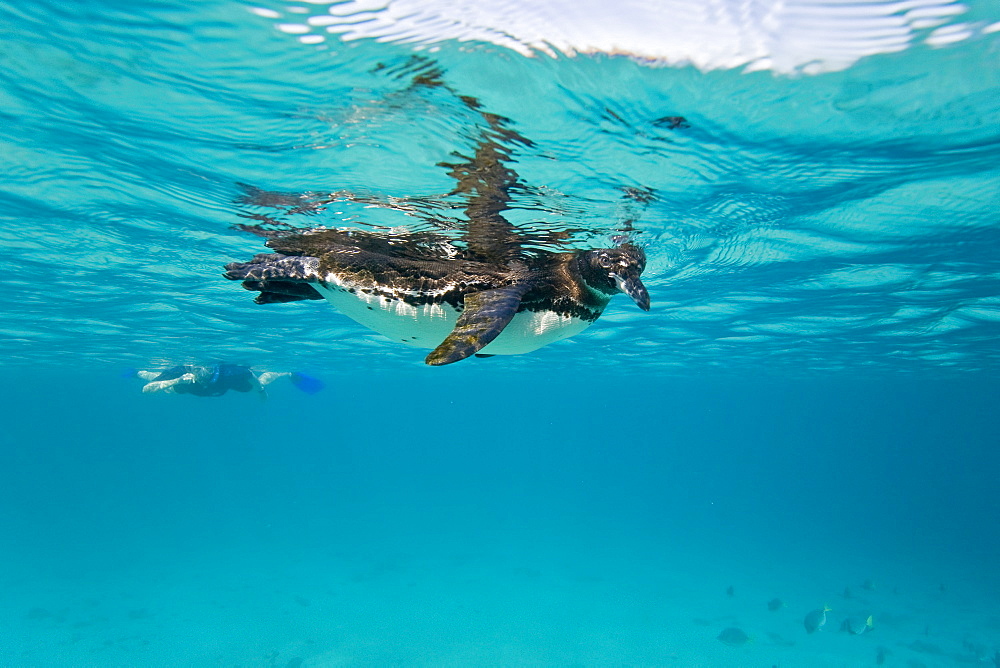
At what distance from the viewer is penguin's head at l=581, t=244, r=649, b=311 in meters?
4.90

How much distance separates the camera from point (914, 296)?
1482cm

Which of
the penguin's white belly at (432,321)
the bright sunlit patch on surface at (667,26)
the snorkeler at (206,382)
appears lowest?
the snorkeler at (206,382)

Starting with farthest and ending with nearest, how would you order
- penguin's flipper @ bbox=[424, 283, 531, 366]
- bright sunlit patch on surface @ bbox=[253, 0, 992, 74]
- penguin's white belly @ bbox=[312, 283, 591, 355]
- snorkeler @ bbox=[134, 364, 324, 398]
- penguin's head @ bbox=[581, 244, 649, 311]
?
1. snorkeler @ bbox=[134, 364, 324, 398]
2. penguin's white belly @ bbox=[312, 283, 591, 355]
3. penguin's head @ bbox=[581, 244, 649, 311]
4. bright sunlit patch on surface @ bbox=[253, 0, 992, 74]
5. penguin's flipper @ bbox=[424, 283, 531, 366]

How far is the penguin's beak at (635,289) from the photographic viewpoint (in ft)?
15.3

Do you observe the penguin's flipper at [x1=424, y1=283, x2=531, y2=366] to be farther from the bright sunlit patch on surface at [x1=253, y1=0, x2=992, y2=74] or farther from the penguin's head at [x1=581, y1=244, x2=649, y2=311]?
the bright sunlit patch on surface at [x1=253, y1=0, x2=992, y2=74]

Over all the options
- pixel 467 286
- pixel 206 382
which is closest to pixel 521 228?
pixel 467 286

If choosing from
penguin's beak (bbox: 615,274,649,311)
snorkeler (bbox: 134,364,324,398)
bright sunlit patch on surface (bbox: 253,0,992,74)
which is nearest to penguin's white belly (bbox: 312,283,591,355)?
penguin's beak (bbox: 615,274,649,311)

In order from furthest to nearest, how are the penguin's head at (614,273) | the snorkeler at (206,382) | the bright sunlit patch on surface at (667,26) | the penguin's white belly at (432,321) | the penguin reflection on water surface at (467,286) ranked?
the snorkeler at (206,382) → the penguin's white belly at (432,321) → the penguin reflection on water surface at (467,286) → the penguin's head at (614,273) → the bright sunlit patch on surface at (667,26)

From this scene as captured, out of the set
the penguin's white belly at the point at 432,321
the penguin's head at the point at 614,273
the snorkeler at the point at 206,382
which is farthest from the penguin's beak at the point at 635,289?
the snorkeler at the point at 206,382

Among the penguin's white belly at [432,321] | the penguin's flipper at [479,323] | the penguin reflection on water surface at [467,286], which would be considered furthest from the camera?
the penguin's white belly at [432,321]

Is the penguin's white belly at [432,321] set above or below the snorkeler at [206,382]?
above

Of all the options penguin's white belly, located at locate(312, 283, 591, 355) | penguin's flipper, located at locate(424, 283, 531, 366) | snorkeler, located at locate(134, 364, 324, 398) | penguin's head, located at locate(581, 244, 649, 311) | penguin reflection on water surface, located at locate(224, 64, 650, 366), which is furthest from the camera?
snorkeler, located at locate(134, 364, 324, 398)

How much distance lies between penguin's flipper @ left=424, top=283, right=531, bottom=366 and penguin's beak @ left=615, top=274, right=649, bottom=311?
0.99 metres

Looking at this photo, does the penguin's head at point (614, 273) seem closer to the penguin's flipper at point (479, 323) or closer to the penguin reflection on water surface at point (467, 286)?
the penguin reflection on water surface at point (467, 286)
